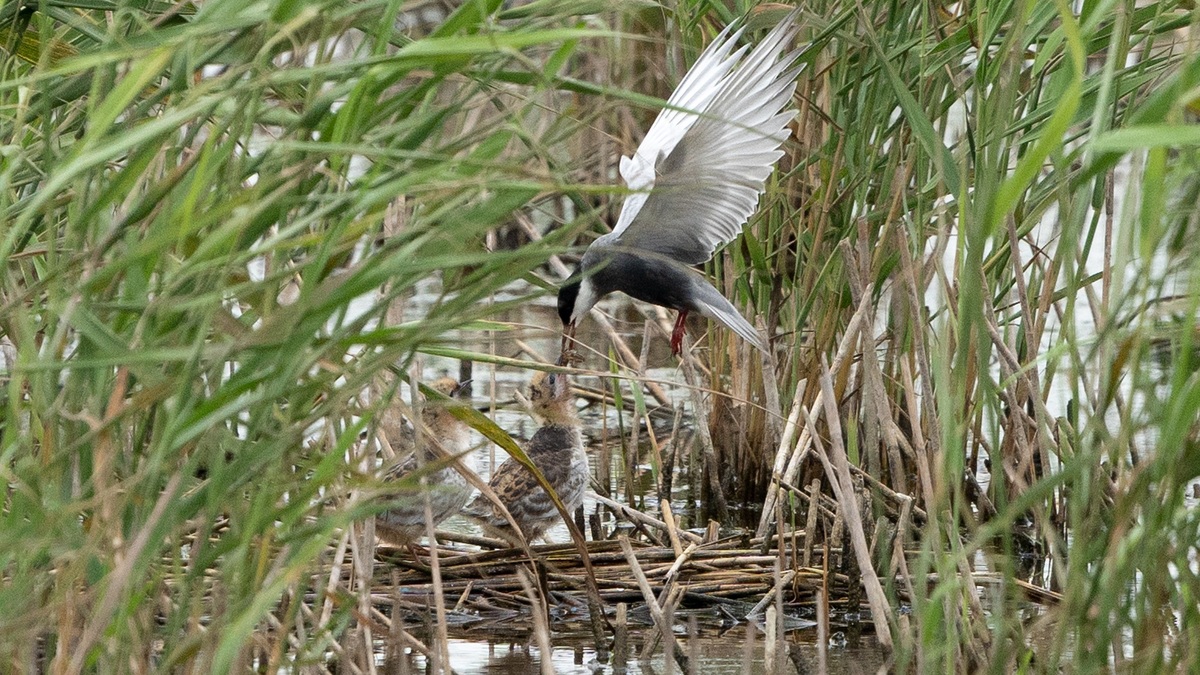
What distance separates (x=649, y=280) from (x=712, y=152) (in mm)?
600

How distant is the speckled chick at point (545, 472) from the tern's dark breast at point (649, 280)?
0.35 metres

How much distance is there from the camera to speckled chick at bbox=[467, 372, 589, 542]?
4.06 m

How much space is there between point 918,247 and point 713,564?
112 cm

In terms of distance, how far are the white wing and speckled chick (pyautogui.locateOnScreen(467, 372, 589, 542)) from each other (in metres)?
0.57

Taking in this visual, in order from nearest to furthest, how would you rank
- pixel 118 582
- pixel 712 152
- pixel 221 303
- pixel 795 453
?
pixel 118 582
pixel 221 303
pixel 795 453
pixel 712 152

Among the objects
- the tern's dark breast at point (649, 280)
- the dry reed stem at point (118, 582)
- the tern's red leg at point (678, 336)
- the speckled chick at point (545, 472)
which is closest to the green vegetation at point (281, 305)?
the dry reed stem at point (118, 582)

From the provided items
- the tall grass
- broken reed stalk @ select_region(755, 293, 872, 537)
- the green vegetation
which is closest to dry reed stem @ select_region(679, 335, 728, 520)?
broken reed stalk @ select_region(755, 293, 872, 537)

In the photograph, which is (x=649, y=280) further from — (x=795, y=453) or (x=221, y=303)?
(x=221, y=303)

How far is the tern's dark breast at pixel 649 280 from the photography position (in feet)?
14.3

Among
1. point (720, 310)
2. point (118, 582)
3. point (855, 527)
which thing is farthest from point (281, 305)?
point (720, 310)

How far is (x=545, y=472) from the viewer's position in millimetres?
4258

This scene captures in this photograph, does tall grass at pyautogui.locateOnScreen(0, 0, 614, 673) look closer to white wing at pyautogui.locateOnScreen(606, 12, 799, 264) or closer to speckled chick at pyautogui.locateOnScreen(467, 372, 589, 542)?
white wing at pyautogui.locateOnScreen(606, 12, 799, 264)

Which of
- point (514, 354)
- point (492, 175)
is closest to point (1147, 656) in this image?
point (492, 175)

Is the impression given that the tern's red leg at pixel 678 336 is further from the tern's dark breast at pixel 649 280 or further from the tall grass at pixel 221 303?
the tall grass at pixel 221 303
